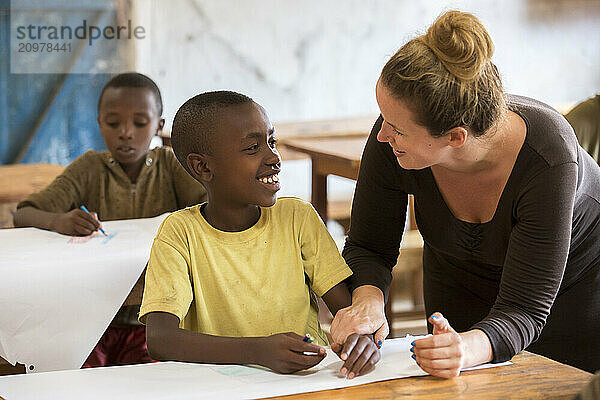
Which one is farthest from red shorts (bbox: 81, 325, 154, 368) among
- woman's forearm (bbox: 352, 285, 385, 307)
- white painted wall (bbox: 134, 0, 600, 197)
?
white painted wall (bbox: 134, 0, 600, 197)

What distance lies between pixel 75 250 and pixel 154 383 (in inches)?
30.6

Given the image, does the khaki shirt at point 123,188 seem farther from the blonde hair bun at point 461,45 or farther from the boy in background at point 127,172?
the blonde hair bun at point 461,45

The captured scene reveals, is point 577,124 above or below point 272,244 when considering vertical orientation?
above

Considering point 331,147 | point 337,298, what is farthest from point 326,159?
point 337,298

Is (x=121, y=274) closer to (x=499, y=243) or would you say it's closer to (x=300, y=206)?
(x=300, y=206)

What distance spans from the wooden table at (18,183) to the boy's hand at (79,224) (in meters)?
1.32

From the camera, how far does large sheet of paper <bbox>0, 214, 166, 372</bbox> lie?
1760mm

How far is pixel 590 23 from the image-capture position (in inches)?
217

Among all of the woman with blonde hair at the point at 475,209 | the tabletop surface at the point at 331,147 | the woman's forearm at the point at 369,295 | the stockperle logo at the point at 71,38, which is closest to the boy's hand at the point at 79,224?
the woman with blonde hair at the point at 475,209

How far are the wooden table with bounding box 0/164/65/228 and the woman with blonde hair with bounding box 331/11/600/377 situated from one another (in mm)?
1989

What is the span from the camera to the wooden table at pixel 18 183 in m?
3.33

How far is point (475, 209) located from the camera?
1613mm

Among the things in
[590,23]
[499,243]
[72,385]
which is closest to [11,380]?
[72,385]

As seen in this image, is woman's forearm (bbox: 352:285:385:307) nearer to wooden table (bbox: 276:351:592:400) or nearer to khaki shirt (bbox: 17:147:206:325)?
wooden table (bbox: 276:351:592:400)
